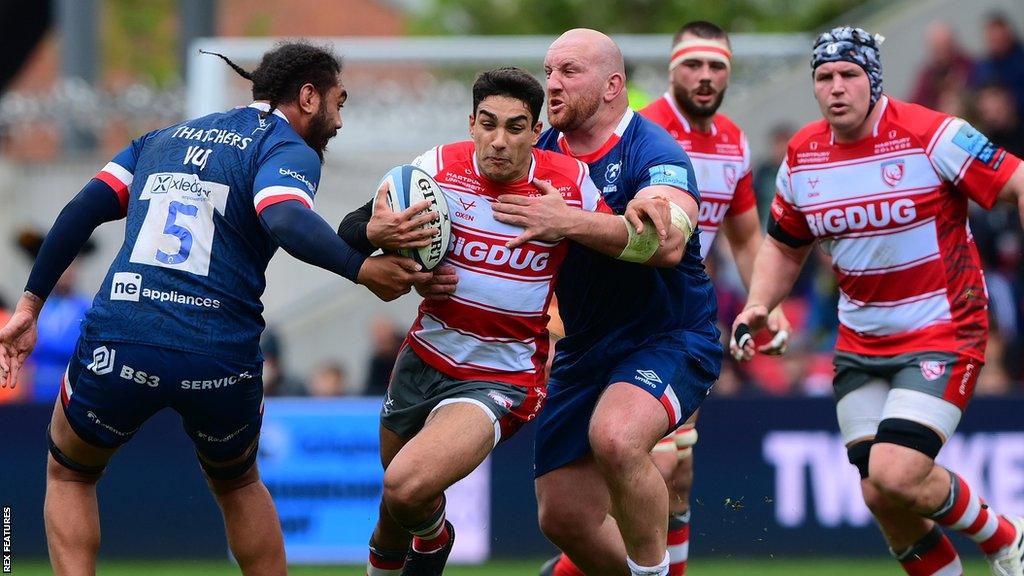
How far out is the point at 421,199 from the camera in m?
6.04

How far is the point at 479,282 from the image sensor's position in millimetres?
6324

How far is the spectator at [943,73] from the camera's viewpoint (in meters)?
13.9

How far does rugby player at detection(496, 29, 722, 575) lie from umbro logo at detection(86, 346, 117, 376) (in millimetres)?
2031

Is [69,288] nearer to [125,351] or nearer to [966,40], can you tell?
[125,351]

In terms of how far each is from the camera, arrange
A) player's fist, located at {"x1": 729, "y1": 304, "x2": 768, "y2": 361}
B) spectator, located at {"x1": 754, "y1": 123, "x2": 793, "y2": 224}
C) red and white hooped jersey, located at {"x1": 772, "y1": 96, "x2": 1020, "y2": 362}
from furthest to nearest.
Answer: spectator, located at {"x1": 754, "y1": 123, "x2": 793, "y2": 224}, player's fist, located at {"x1": 729, "y1": 304, "x2": 768, "y2": 361}, red and white hooped jersey, located at {"x1": 772, "y1": 96, "x2": 1020, "y2": 362}

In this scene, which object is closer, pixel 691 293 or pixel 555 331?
pixel 691 293

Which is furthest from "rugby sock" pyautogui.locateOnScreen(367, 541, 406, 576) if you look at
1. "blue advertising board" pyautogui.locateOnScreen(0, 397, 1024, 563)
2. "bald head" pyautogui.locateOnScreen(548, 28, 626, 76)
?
"blue advertising board" pyautogui.locateOnScreen(0, 397, 1024, 563)

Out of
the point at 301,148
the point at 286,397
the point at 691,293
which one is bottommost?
the point at 286,397

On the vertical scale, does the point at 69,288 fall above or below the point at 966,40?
below

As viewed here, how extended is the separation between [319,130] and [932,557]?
369cm

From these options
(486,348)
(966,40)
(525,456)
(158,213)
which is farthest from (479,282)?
(966,40)

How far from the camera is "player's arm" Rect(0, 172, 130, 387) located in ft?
21.0

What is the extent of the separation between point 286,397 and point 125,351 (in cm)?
551

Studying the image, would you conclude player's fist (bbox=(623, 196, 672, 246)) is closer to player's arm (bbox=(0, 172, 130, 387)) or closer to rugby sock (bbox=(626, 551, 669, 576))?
rugby sock (bbox=(626, 551, 669, 576))
